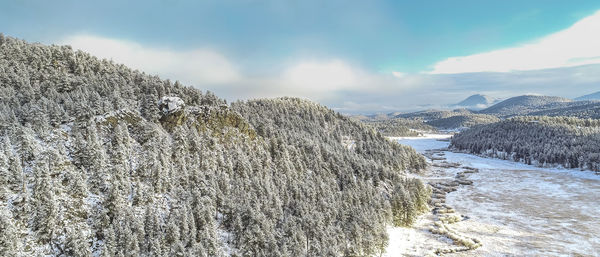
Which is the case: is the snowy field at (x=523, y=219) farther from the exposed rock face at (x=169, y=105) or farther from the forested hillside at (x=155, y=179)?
the exposed rock face at (x=169, y=105)

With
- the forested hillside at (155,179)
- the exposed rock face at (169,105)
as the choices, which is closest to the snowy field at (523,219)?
the forested hillside at (155,179)

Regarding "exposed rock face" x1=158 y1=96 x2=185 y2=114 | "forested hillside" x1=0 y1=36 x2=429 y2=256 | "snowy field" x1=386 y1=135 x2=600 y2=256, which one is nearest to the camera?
"forested hillside" x1=0 y1=36 x2=429 y2=256

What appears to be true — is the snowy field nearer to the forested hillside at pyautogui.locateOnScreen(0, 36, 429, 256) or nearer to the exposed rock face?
the forested hillside at pyautogui.locateOnScreen(0, 36, 429, 256)

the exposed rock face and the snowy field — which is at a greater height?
the exposed rock face

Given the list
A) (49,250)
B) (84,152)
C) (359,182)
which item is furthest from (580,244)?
(84,152)

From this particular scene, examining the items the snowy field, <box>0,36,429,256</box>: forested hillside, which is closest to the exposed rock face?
<box>0,36,429,256</box>: forested hillside

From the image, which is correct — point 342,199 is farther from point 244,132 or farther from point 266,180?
point 244,132

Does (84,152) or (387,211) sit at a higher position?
(84,152)
